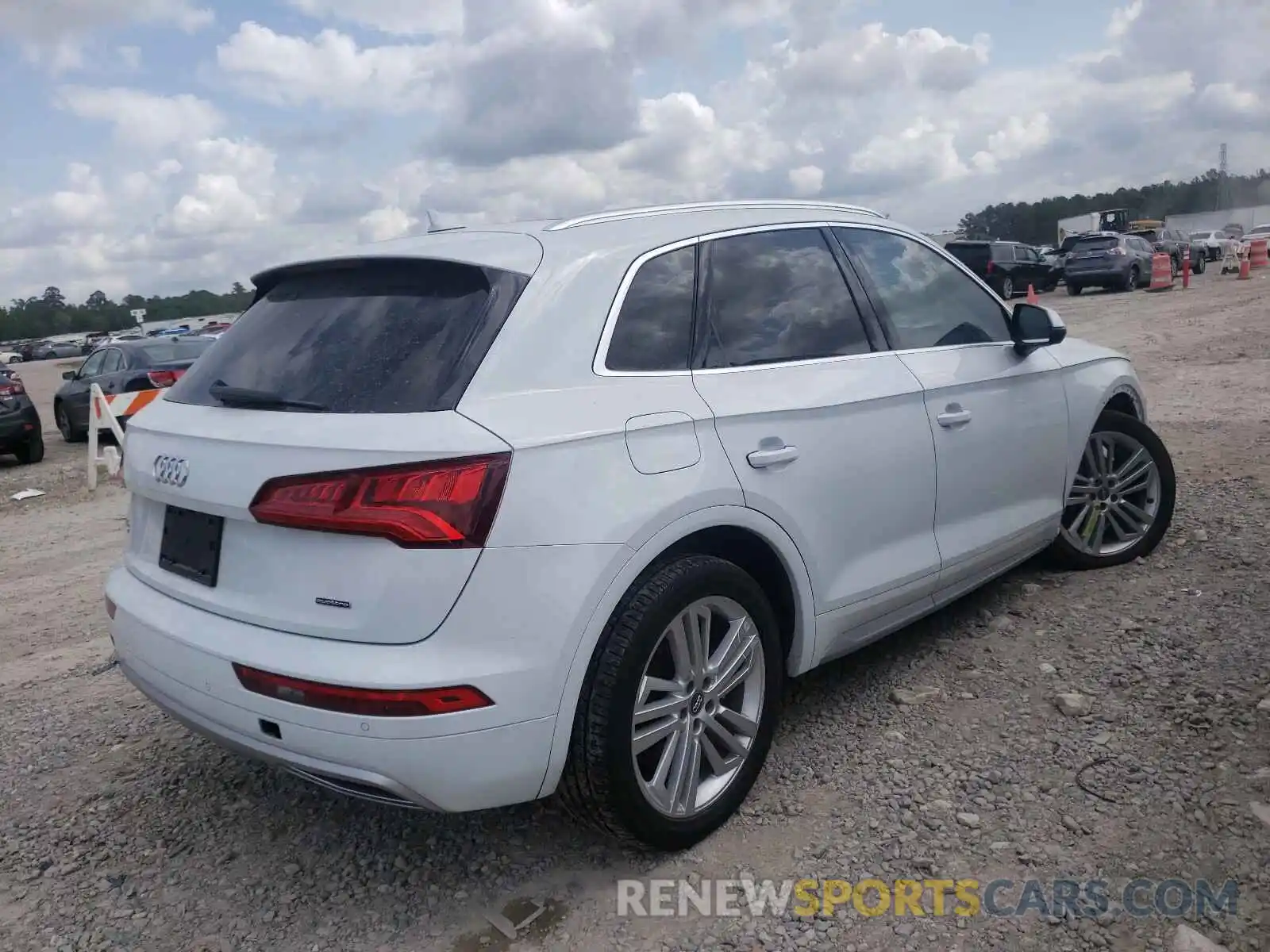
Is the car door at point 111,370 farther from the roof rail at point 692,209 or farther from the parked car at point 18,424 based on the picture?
the roof rail at point 692,209

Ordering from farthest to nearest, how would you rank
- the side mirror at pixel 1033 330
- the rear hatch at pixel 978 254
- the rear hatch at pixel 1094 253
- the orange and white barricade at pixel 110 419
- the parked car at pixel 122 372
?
the rear hatch at pixel 978 254
the rear hatch at pixel 1094 253
the parked car at pixel 122 372
the orange and white barricade at pixel 110 419
the side mirror at pixel 1033 330

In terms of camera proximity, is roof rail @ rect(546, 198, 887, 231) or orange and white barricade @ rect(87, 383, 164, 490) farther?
orange and white barricade @ rect(87, 383, 164, 490)

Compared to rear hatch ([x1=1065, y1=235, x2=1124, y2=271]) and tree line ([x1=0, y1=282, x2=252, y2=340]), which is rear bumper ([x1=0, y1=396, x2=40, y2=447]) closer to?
rear hatch ([x1=1065, y1=235, x2=1124, y2=271])

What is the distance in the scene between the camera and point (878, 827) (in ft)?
9.82

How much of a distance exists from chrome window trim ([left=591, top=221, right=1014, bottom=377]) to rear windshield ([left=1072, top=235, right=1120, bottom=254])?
25.3m

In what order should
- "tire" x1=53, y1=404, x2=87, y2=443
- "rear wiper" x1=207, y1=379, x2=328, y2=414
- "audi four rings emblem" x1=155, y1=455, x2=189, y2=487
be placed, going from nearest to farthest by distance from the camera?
"rear wiper" x1=207, y1=379, x2=328, y2=414
"audi four rings emblem" x1=155, y1=455, x2=189, y2=487
"tire" x1=53, y1=404, x2=87, y2=443

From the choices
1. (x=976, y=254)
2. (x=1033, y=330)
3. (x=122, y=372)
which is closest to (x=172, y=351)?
(x=122, y=372)

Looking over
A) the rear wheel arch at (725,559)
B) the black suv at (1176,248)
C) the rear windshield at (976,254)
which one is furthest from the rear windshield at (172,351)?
the black suv at (1176,248)

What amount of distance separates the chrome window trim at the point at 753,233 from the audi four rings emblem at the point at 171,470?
3.69 feet

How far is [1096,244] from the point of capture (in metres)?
27.0

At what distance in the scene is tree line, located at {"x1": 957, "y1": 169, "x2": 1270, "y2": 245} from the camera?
84875mm

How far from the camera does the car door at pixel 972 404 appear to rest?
3738 mm

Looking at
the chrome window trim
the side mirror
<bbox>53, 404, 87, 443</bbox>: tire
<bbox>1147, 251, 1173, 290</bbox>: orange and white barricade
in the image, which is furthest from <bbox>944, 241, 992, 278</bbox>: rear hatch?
the chrome window trim

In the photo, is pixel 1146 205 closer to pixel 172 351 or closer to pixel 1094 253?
pixel 1094 253
